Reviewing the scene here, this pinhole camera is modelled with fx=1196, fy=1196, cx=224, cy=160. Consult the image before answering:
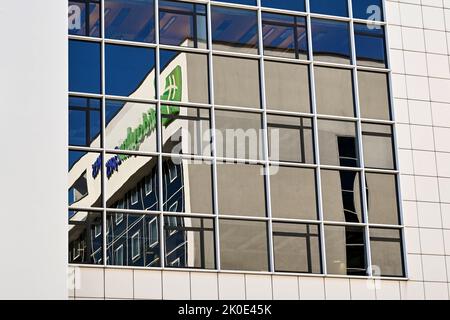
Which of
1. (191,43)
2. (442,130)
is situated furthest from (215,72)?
(442,130)

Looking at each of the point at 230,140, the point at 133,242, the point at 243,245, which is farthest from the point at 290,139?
the point at 133,242

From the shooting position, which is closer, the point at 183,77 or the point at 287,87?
the point at 183,77

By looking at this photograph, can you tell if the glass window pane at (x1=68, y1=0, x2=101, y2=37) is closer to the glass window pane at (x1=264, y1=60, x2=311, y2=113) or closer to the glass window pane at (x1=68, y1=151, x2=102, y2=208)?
the glass window pane at (x1=68, y1=151, x2=102, y2=208)

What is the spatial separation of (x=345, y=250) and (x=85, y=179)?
5410 millimetres

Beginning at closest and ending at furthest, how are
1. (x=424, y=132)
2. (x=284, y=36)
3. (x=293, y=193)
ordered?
(x=293, y=193)
(x=284, y=36)
(x=424, y=132)

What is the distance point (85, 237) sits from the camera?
22453 mm

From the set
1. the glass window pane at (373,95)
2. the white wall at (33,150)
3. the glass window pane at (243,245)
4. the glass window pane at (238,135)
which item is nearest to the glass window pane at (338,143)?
the glass window pane at (373,95)

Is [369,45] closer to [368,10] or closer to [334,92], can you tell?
[368,10]

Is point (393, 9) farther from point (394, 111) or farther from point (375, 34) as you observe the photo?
point (394, 111)

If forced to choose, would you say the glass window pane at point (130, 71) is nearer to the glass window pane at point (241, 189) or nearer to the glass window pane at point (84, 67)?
the glass window pane at point (84, 67)

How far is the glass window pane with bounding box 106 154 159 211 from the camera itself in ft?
74.8

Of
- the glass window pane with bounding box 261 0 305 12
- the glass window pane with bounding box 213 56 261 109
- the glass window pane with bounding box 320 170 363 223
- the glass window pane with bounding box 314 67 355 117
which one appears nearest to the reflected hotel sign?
the glass window pane with bounding box 213 56 261 109

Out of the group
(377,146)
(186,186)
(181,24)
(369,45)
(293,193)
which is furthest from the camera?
(369,45)
